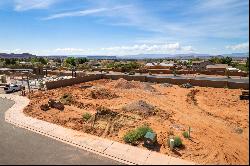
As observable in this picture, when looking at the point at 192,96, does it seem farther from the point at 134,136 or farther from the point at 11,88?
the point at 11,88

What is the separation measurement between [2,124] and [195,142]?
16738 mm

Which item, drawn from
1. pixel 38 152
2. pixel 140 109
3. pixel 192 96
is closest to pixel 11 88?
pixel 140 109

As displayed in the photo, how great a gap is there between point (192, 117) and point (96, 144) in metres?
12.2

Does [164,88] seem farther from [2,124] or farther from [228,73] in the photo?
[2,124]

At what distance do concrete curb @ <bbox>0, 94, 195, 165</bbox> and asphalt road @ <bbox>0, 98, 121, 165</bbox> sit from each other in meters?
0.59

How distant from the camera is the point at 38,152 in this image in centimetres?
1752

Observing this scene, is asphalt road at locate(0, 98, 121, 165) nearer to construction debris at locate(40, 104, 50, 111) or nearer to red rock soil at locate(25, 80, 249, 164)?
red rock soil at locate(25, 80, 249, 164)

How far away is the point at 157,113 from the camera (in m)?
28.1

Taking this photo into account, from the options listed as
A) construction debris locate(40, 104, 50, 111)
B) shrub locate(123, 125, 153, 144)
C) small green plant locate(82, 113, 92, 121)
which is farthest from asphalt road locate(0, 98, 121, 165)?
construction debris locate(40, 104, 50, 111)

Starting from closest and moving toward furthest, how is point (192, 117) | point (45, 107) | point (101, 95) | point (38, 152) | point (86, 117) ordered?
1. point (38, 152)
2. point (86, 117)
3. point (192, 117)
4. point (45, 107)
5. point (101, 95)

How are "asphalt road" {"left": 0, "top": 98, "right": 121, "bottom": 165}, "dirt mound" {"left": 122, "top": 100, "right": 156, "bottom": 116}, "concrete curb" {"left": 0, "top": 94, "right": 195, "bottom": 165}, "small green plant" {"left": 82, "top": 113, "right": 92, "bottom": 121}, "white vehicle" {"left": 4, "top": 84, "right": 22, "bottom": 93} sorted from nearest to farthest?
"concrete curb" {"left": 0, "top": 94, "right": 195, "bottom": 165}
"asphalt road" {"left": 0, "top": 98, "right": 121, "bottom": 165}
"small green plant" {"left": 82, "top": 113, "right": 92, "bottom": 121}
"dirt mound" {"left": 122, "top": 100, "right": 156, "bottom": 116}
"white vehicle" {"left": 4, "top": 84, "right": 22, "bottom": 93}

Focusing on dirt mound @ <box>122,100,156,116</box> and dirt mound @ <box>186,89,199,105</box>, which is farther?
dirt mound @ <box>186,89,199,105</box>

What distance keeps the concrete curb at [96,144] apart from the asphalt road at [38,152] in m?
0.59

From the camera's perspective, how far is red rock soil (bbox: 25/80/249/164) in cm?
1745
